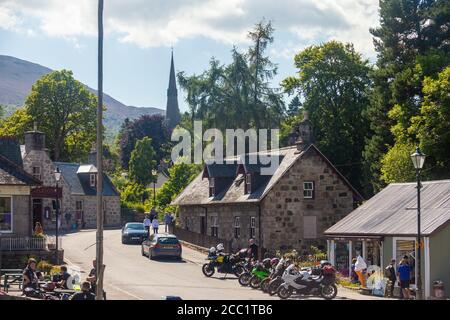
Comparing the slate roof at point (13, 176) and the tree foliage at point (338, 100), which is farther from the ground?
the tree foliage at point (338, 100)

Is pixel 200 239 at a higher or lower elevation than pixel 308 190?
lower

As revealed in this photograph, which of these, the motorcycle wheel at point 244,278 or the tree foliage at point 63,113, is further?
the tree foliage at point 63,113

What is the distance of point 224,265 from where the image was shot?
37438mm

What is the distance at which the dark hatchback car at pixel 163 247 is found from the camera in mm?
43938

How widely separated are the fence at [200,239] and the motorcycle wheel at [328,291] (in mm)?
16498

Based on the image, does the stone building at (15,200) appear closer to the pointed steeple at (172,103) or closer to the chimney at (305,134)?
the chimney at (305,134)

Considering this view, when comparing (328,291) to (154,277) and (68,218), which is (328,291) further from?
(68,218)

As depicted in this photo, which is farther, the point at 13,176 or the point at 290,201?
the point at 290,201

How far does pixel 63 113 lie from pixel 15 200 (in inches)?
2077

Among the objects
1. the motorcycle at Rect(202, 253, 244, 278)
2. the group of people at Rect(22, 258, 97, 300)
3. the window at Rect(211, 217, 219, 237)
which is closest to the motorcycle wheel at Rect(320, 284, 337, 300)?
the motorcycle at Rect(202, 253, 244, 278)

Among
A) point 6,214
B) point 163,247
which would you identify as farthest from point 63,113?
point 6,214

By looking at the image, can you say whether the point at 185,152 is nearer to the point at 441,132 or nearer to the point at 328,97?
the point at 328,97

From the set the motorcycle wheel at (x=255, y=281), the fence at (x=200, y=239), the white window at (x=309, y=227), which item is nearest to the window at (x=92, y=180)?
the fence at (x=200, y=239)
